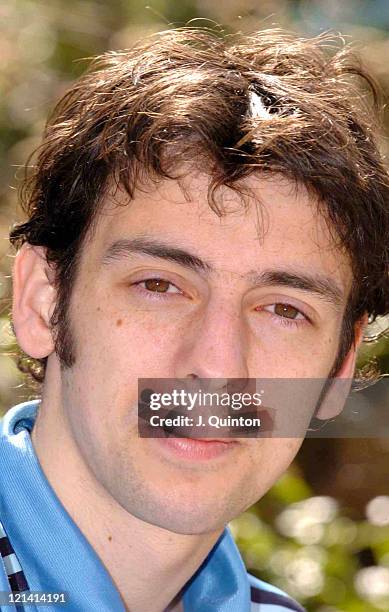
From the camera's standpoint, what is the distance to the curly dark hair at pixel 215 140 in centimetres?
249

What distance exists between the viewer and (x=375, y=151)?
2869 millimetres

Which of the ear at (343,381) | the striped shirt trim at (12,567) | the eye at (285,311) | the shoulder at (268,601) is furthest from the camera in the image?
the shoulder at (268,601)

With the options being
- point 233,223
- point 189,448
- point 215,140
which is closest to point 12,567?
point 189,448

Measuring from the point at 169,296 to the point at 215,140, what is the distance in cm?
38

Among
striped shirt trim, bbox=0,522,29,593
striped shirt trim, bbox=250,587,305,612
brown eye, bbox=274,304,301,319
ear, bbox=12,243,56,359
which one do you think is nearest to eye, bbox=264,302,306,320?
brown eye, bbox=274,304,301,319

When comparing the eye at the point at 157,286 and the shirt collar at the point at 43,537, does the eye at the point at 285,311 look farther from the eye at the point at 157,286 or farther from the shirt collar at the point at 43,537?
the shirt collar at the point at 43,537

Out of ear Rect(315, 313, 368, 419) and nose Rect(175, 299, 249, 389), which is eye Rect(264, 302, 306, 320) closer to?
nose Rect(175, 299, 249, 389)

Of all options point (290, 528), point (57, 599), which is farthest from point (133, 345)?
point (290, 528)

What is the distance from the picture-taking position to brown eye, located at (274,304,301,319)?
2.46 m

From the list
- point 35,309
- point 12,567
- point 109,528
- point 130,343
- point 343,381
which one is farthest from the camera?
point 343,381

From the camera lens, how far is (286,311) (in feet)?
8.13

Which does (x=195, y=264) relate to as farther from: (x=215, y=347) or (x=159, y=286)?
(x=215, y=347)

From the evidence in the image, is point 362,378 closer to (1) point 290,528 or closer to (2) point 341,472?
(1) point 290,528

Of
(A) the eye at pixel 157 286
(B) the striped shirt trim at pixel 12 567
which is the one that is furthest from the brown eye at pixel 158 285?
(B) the striped shirt trim at pixel 12 567
